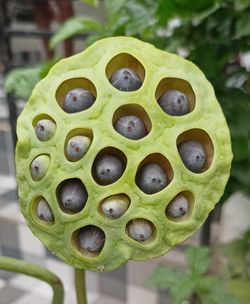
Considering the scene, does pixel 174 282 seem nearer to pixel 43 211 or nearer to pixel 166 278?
pixel 166 278

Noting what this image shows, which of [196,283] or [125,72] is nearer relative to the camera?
[125,72]

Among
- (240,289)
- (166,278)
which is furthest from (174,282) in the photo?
(240,289)

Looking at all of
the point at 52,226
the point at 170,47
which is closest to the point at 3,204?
the point at 170,47

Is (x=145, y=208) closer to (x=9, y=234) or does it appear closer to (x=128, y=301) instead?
(x=128, y=301)

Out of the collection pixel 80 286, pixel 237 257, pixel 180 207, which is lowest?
pixel 237 257

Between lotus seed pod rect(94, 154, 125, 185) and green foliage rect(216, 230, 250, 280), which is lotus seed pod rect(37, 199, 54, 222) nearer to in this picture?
lotus seed pod rect(94, 154, 125, 185)

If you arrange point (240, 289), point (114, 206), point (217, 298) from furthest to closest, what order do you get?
point (240, 289) → point (217, 298) → point (114, 206)
